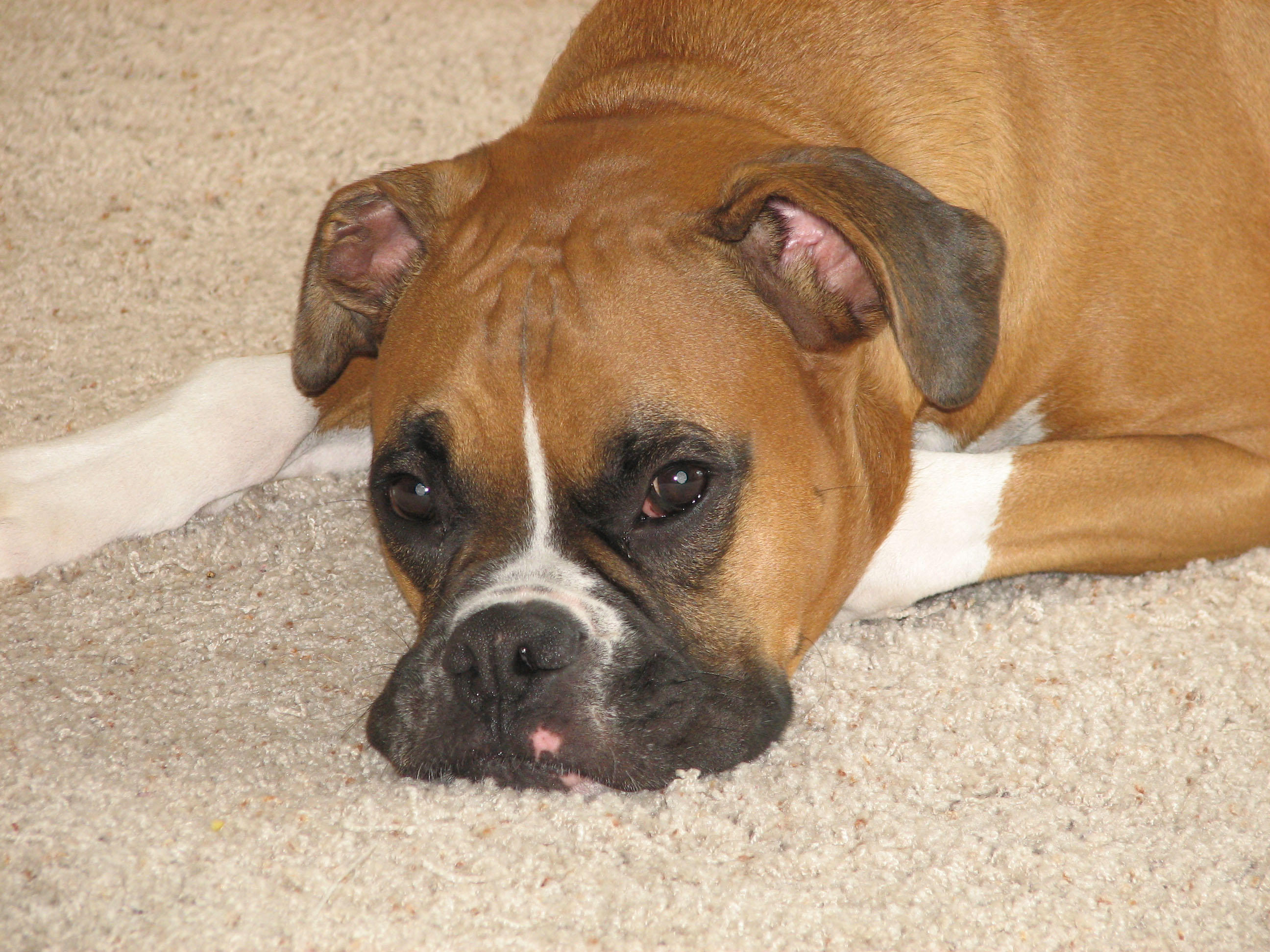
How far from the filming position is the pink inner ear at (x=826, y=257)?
255cm

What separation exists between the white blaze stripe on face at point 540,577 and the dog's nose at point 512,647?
0.02 meters

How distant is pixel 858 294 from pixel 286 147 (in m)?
2.77

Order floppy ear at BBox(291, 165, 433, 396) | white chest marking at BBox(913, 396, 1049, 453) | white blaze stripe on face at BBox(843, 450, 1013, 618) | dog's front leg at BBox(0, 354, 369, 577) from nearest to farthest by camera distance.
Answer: floppy ear at BBox(291, 165, 433, 396) < white blaze stripe on face at BBox(843, 450, 1013, 618) < dog's front leg at BBox(0, 354, 369, 577) < white chest marking at BBox(913, 396, 1049, 453)

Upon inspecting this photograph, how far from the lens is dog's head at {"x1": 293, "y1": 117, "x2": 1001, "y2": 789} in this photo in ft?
7.78

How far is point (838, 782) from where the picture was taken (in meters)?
2.55

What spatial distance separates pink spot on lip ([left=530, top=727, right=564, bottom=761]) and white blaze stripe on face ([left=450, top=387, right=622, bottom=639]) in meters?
0.18

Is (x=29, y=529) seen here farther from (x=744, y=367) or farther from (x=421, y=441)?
(x=744, y=367)

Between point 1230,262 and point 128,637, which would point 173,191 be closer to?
point 128,637

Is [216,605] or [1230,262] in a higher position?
[1230,262]

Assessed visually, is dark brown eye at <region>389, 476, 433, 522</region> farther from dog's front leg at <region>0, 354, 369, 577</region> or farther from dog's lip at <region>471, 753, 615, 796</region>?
dog's front leg at <region>0, 354, 369, 577</region>

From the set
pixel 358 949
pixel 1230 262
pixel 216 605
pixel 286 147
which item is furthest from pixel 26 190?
pixel 1230 262

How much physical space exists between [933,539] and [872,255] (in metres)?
0.76

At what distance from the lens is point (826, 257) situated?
102 inches

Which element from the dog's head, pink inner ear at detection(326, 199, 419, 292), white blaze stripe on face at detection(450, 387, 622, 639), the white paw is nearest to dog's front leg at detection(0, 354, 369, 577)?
the white paw
